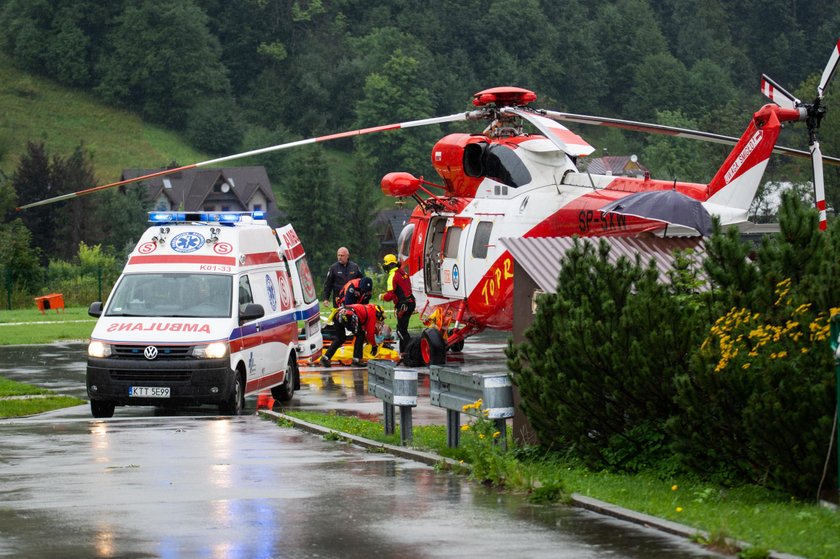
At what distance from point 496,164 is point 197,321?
734 centimetres

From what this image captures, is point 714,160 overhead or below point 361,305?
overhead

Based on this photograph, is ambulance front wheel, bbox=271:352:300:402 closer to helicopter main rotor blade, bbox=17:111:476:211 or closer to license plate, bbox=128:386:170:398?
license plate, bbox=128:386:170:398

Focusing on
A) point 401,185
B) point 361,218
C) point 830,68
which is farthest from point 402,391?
point 361,218

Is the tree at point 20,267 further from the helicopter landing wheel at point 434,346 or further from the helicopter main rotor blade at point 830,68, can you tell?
the helicopter main rotor blade at point 830,68

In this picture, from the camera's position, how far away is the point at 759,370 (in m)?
10.4

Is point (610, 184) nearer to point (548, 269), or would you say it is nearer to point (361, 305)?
point (361, 305)

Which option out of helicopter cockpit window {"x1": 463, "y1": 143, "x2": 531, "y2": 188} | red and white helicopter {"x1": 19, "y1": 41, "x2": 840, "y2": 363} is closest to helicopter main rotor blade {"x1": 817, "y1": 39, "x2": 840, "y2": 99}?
red and white helicopter {"x1": 19, "y1": 41, "x2": 840, "y2": 363}

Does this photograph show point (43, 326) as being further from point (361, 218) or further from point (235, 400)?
point (361, 218)

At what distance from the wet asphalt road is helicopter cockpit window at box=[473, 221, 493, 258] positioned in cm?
853

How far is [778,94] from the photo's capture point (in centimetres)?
2045

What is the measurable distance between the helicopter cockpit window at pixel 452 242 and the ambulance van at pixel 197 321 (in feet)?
14.0

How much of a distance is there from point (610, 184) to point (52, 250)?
70.6m

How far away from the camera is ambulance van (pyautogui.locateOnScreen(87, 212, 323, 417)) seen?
18.0m

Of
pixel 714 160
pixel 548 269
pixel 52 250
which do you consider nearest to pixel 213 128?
pixel 52 250
